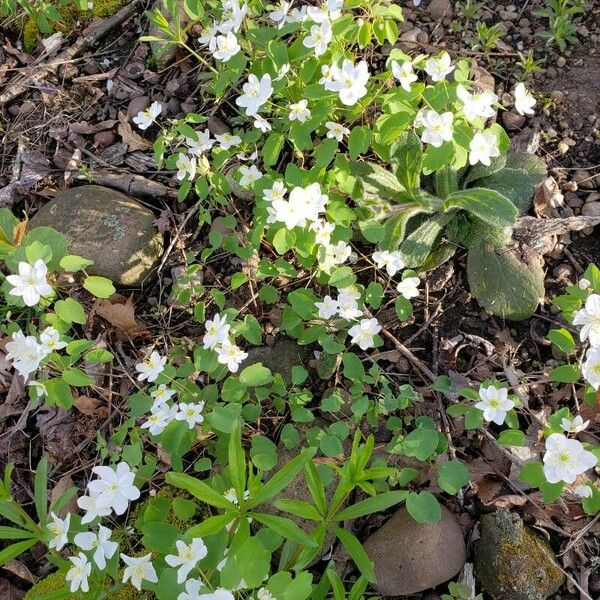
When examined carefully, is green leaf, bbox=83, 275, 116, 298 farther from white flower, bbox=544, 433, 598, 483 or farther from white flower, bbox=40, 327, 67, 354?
white flower, bbox=544, 433, 598, 483

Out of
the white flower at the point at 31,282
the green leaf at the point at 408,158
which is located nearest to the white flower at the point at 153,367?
the white flower at the point at 31,282

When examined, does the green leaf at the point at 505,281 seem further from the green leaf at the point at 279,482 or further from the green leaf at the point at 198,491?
the green leaf at the point at 198,491

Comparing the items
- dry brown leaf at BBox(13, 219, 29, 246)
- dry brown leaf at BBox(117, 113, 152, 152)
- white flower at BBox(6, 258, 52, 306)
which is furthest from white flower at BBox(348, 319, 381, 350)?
dry brown leaf at BBox(117, 113, 152, 152)

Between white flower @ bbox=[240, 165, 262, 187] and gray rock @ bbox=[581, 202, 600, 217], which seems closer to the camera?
white flower @ bbox=[240, 165, 262, 187]

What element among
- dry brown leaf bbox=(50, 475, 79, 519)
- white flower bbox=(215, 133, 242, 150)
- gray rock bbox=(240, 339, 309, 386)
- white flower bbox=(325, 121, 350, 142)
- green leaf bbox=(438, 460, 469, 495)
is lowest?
dry brown leaf bbox=(50, 475, 79, 519)

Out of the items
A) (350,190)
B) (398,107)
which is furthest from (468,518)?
(398,107)
